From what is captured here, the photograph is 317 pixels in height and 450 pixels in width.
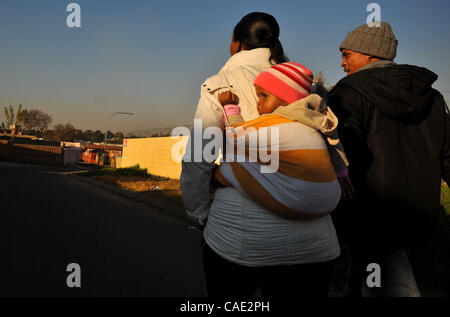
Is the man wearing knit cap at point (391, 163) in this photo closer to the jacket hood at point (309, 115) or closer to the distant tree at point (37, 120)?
the jacket hood at point (309, 115)

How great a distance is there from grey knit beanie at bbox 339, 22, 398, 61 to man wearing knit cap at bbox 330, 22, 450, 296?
0.66ft

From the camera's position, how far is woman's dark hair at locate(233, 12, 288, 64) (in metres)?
1.75

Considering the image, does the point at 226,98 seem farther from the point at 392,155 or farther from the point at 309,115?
the point at 392,155

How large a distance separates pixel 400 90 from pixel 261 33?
0.80m

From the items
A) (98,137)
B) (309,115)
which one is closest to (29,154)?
(309,115)

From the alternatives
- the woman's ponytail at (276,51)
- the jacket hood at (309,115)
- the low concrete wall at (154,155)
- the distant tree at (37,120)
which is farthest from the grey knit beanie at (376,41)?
the distant tree at (37,120)

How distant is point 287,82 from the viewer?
1487 mm

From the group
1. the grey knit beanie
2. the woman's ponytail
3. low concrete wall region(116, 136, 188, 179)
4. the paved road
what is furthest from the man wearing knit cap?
low concrete wall region(116, 136, 188, 179)

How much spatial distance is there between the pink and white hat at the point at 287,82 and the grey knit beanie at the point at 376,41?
34.6 inches

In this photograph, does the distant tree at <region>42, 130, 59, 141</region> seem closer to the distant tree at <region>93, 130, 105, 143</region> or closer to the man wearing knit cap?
the distant tree at <region>93, 130, 105, 143</region>

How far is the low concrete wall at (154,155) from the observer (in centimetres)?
2115

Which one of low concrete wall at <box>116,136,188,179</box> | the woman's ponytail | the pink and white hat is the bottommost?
low concrete wall at <box>116,136,188,179</box>
